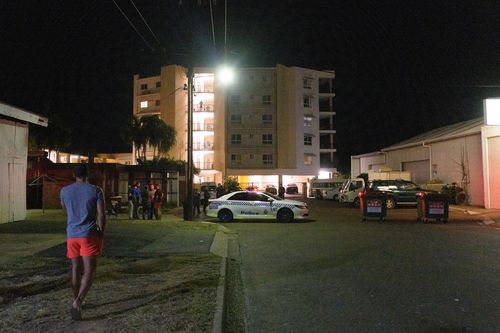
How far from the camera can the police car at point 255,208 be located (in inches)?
798

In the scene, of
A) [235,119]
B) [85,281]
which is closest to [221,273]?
[85,281]

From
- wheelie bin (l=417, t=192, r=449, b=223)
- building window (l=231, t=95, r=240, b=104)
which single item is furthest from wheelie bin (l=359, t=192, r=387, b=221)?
building window (l=231, t=95, r=240, b=104)

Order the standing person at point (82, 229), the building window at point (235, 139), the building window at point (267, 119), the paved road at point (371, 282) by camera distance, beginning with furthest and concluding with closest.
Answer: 1. the building window at point (267, 119)
2. the building window at point (235, 139)
3. the paved road at point (371, 282)
4. the standing person at point (82, 229)

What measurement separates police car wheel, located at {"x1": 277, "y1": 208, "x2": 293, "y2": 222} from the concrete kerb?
4.11m

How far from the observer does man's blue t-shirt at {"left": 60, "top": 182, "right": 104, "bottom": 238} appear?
551 centimetres

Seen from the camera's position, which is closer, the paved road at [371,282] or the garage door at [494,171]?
the paved road at [371,282]

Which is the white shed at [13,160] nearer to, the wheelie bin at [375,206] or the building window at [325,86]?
the wheelie bin at [375,206]

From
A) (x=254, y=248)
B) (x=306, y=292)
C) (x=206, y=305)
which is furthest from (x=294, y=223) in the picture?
(x=206, y=305)

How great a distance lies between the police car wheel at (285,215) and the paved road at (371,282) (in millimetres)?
5251

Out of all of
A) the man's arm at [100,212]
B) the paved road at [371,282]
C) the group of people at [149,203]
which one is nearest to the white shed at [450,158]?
the paved road at [371,282]

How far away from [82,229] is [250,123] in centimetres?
6631

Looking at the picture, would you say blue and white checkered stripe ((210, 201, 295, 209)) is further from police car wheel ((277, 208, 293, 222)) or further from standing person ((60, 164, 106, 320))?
standing person ((60, 164, 106, 320))

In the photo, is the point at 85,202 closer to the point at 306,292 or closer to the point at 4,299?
the point at 4,299

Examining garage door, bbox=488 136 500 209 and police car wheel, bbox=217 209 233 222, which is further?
garage door, bbox=488 136 500 209
